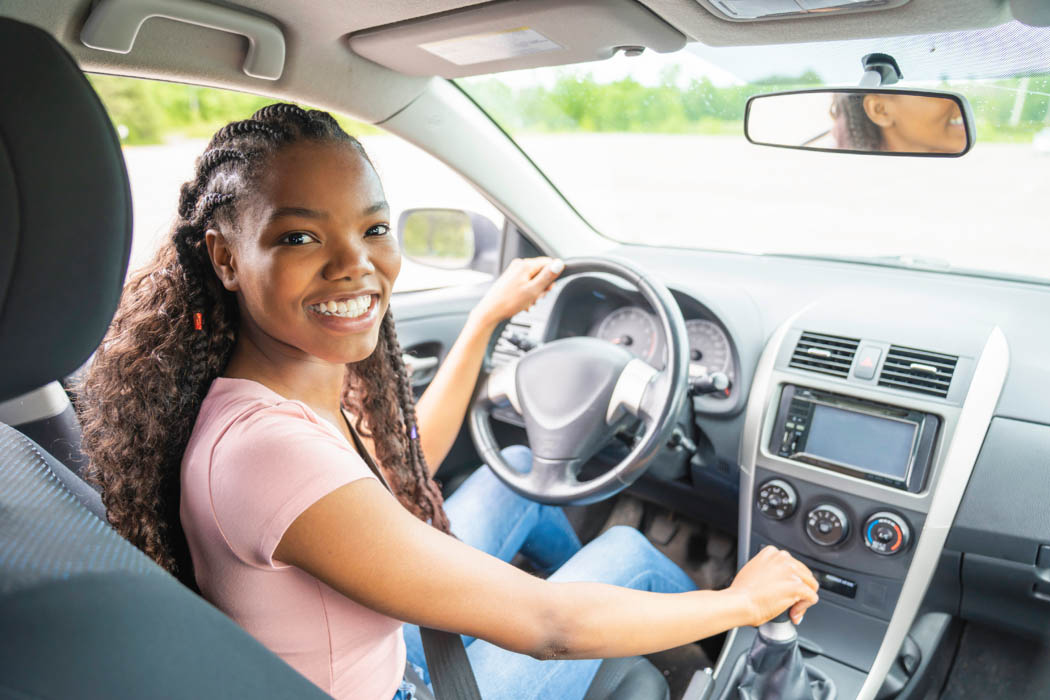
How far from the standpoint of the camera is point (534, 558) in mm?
2379

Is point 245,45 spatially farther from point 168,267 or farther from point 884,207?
point 884,207

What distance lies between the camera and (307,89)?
5.97 feet

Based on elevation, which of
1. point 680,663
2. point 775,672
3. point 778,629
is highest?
point 778,629

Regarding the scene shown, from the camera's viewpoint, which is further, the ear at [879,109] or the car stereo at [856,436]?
the car stereo at [856,436]

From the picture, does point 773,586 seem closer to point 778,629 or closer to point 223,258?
point 778,629

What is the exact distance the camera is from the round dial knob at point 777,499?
6.67 feet

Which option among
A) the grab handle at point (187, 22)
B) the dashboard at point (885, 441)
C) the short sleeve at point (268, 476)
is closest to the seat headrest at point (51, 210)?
the short sleeve at point (268, 476)

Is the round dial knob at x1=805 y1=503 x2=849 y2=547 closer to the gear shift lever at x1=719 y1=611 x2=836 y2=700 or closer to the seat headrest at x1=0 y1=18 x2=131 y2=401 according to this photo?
the gear shift lever at x1=719 y1=611 x2=836 y2=700

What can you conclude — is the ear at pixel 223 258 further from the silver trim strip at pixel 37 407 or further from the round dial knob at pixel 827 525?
the round dial knob at pixel 827 525

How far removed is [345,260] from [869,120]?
1194 millimetres

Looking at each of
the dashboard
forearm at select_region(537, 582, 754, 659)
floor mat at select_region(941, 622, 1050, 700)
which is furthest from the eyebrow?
floor mat at select_region(941, 622, 1050, 700)

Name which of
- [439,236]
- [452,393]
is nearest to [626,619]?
[452,393]

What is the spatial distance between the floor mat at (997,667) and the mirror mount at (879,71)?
4.73 feet

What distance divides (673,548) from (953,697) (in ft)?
3.09
